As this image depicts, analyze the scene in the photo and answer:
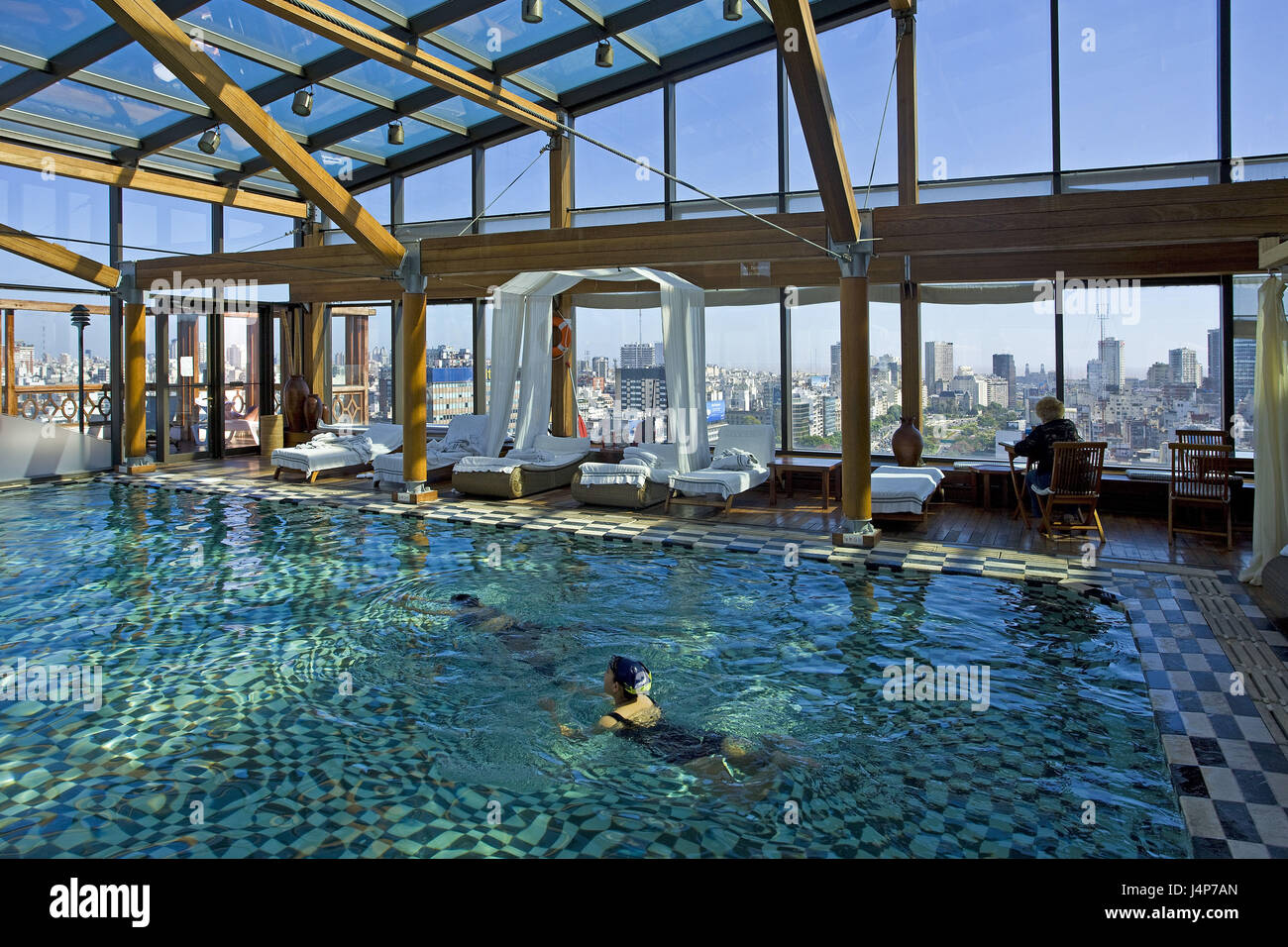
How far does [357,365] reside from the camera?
18.3m

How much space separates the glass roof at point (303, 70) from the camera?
33.0 ft

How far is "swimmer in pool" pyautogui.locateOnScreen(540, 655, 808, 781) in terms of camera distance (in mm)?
4359

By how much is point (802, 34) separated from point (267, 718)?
537 centimetres

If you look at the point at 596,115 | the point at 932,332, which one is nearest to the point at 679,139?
the point at 596,115

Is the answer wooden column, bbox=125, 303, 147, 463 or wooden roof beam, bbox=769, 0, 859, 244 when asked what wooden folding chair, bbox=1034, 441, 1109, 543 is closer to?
wooden roof beam, bbox=769, 0, 859, 244

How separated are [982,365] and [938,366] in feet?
1.90

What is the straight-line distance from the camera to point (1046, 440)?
360 inches

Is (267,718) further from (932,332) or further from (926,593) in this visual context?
(932,332)

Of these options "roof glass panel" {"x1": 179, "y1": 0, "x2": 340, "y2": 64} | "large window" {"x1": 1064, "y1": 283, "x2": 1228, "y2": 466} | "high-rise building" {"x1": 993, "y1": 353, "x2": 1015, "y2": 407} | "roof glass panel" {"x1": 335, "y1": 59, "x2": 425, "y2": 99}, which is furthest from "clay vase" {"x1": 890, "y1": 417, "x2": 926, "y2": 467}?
"roof glass panel" {"x1": 179, "y1": 0, "x2": 340, "y2": 64}

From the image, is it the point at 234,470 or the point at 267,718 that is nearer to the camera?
the point at 267,718

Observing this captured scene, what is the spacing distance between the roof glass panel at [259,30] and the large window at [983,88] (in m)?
7.65

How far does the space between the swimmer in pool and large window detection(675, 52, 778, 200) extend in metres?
10.1

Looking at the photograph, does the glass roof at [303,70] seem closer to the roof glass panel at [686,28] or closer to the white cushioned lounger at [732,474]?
the roof glass panel at [686,28]

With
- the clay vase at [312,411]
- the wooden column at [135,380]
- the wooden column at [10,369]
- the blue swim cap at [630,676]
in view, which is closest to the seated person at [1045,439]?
the blue swim cap at [630,676]
